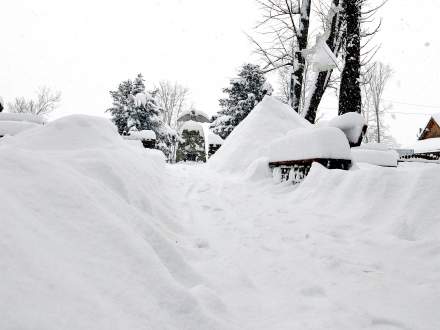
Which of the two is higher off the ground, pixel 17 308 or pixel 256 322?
pixel 17 308

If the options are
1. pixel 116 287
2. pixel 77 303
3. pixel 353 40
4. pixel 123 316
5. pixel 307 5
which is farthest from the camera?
pixel 307 5

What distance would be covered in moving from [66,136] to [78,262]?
2.23 meters

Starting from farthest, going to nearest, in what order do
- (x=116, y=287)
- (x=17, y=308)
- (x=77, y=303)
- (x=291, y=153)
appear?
(x=291, y=153) → (x=116, y=287) → (x=77, y=303) → (x=17, y=308)

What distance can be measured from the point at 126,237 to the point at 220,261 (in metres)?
0.89

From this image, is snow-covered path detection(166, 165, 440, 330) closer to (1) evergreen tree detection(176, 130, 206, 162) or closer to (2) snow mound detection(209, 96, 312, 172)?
(2) snow mound detection(209, 96, 312, 172)

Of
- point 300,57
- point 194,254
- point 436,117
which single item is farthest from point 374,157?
point 436,117

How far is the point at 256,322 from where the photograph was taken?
1.58 meters

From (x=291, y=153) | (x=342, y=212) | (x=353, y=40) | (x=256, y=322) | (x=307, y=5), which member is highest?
(x=307, y=5)

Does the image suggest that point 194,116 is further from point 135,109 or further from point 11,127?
point 11,127

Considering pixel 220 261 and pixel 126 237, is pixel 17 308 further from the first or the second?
pixel 220 261

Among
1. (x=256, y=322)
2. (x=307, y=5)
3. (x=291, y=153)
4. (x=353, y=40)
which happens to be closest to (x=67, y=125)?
(x=256, y=322)

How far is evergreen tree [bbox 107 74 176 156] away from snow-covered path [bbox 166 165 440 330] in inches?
805

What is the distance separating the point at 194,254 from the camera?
2.36 meters

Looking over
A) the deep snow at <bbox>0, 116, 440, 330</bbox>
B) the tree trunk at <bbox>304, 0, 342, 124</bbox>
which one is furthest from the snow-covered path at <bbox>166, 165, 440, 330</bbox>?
the tree trunk at <bbox>304, 0, 342, 124</bbox>
